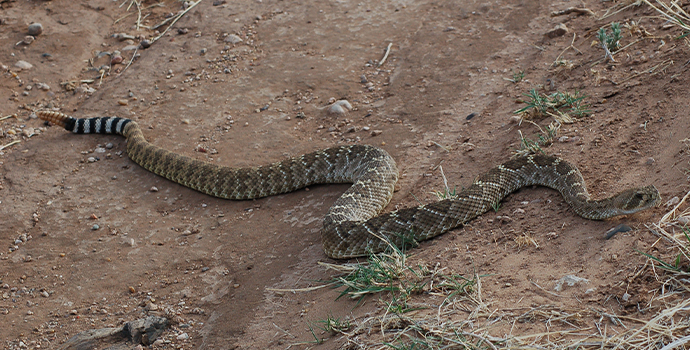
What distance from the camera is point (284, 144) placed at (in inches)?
308

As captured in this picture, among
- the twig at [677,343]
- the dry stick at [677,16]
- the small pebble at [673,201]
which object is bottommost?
the twig at [677,343]

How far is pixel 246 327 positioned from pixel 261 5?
23.7ft

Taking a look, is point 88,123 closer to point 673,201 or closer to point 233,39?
point 233,39

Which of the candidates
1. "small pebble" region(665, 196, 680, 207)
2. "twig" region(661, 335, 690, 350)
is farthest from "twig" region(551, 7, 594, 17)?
"twig" region(661, 335, 690, 350)

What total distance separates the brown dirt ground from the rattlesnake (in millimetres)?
138

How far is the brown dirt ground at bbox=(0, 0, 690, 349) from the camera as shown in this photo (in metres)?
4.91

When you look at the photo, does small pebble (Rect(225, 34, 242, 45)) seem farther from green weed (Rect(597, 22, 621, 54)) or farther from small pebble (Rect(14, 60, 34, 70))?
green weed (Rect(597, 22, 621, 54))

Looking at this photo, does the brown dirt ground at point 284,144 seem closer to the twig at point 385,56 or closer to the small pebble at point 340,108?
the twig at point 385,56

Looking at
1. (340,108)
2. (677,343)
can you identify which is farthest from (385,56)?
(677,343)

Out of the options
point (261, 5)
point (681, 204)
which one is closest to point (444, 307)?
point (681, 204)

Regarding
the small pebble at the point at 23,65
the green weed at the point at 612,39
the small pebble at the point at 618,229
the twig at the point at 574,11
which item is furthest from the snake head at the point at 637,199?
the small pebble at the point at 23,65

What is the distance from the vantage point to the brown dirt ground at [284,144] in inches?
193

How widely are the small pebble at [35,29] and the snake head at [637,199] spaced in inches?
374

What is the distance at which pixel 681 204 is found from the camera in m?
4.50
